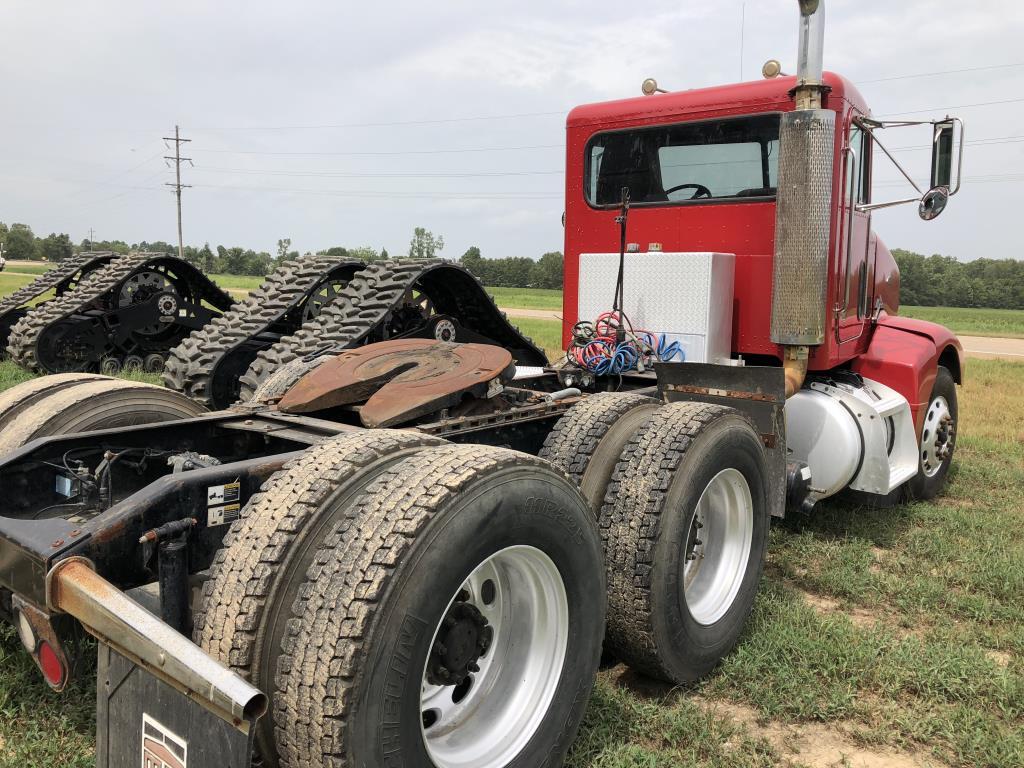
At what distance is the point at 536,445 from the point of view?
3939 millimetres

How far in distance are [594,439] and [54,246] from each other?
445ft

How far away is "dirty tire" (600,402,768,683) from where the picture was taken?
125 inches

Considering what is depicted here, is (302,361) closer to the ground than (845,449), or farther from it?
farther from it

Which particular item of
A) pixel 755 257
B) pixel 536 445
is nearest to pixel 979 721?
pixel 536 445

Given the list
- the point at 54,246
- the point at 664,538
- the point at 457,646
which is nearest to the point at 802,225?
the point at 664,538

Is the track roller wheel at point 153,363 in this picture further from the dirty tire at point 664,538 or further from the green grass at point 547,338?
the dirty tire at point 664,538

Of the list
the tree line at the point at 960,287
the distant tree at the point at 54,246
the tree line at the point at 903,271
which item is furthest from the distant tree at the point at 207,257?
the tree line at the point at 960,287

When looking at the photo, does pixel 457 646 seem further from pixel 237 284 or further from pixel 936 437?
pixel 237 284

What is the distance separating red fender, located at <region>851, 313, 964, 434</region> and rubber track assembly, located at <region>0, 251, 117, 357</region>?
39.9ft

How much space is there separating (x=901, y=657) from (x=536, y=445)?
186cm

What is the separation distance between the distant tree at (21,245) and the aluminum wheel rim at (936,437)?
137897 millimetres

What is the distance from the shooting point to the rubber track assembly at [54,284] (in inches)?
540

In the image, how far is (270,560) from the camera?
7.00 ft

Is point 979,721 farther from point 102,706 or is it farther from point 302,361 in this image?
point 302,361
